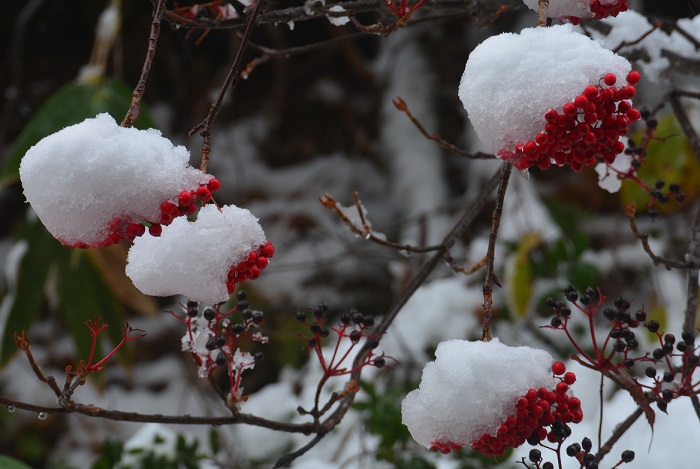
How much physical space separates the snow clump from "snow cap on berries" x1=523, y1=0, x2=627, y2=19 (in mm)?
62

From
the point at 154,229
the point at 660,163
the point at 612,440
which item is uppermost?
the point at 154,229

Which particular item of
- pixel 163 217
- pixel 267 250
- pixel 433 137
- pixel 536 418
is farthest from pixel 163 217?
pixel 433 137

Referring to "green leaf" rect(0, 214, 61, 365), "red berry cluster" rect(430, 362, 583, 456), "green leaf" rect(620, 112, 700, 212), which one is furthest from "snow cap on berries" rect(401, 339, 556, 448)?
"green leaf" rect(0, 214, 61, 365)

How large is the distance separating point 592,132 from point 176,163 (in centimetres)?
34

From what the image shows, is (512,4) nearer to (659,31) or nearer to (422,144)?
(659,31)

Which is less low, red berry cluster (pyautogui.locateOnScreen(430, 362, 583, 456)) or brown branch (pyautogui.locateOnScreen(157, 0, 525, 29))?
brown branch (pyautogui.locateOnScreen(157, 0, 525, 29))

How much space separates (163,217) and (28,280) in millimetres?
1385

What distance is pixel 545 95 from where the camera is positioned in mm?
564

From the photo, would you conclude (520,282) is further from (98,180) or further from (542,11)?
(98,180)

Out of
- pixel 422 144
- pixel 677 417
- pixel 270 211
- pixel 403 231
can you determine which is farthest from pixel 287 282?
pixel 677 417

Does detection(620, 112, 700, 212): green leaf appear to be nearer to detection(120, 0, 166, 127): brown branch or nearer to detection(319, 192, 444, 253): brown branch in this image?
detection(319, 192, 444, 253): brown branch

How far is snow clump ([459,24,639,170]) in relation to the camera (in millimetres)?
558

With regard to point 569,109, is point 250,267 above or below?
below

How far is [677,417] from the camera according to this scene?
3.79 ft
